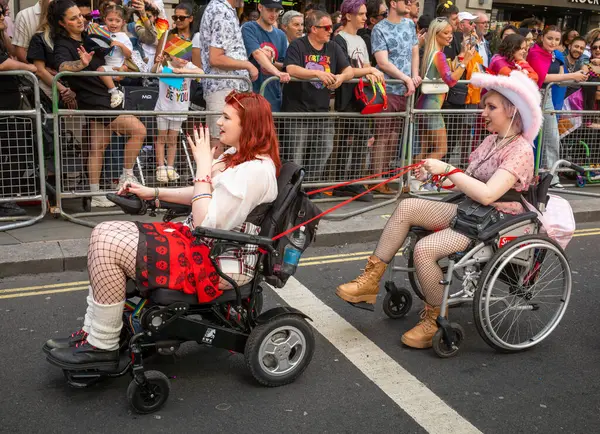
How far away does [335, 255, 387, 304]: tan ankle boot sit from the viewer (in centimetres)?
458

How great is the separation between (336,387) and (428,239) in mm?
1082

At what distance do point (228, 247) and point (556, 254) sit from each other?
2.11m

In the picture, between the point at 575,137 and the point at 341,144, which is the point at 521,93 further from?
the point at 575,137

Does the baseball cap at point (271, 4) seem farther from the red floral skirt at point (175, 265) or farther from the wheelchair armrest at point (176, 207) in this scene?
the red floral skirt at point (175, 265)

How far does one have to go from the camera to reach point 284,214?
3764 mm

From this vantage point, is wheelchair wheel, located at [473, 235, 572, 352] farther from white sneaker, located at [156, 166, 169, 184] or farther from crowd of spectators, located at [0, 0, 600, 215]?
white sneaker, located at [156, 166, 169, 184]

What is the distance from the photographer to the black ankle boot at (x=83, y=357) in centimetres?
351

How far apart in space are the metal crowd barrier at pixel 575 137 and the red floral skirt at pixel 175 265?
6036 millimetres

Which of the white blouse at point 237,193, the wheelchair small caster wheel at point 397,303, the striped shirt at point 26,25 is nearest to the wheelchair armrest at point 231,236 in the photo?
the white blouse at point 237,193

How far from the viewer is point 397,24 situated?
25.5ft

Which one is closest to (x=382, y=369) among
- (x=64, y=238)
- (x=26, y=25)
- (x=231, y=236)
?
(x=231, y=236)

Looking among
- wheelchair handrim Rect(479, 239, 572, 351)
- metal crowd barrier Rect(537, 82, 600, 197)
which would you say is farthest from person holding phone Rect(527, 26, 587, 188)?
wheelchair handrim Rect(479, 239, 572, 351)

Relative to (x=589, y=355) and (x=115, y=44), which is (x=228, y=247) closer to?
(x=589, y=355)

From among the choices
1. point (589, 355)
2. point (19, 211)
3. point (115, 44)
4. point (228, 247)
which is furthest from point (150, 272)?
point (115, 44)
